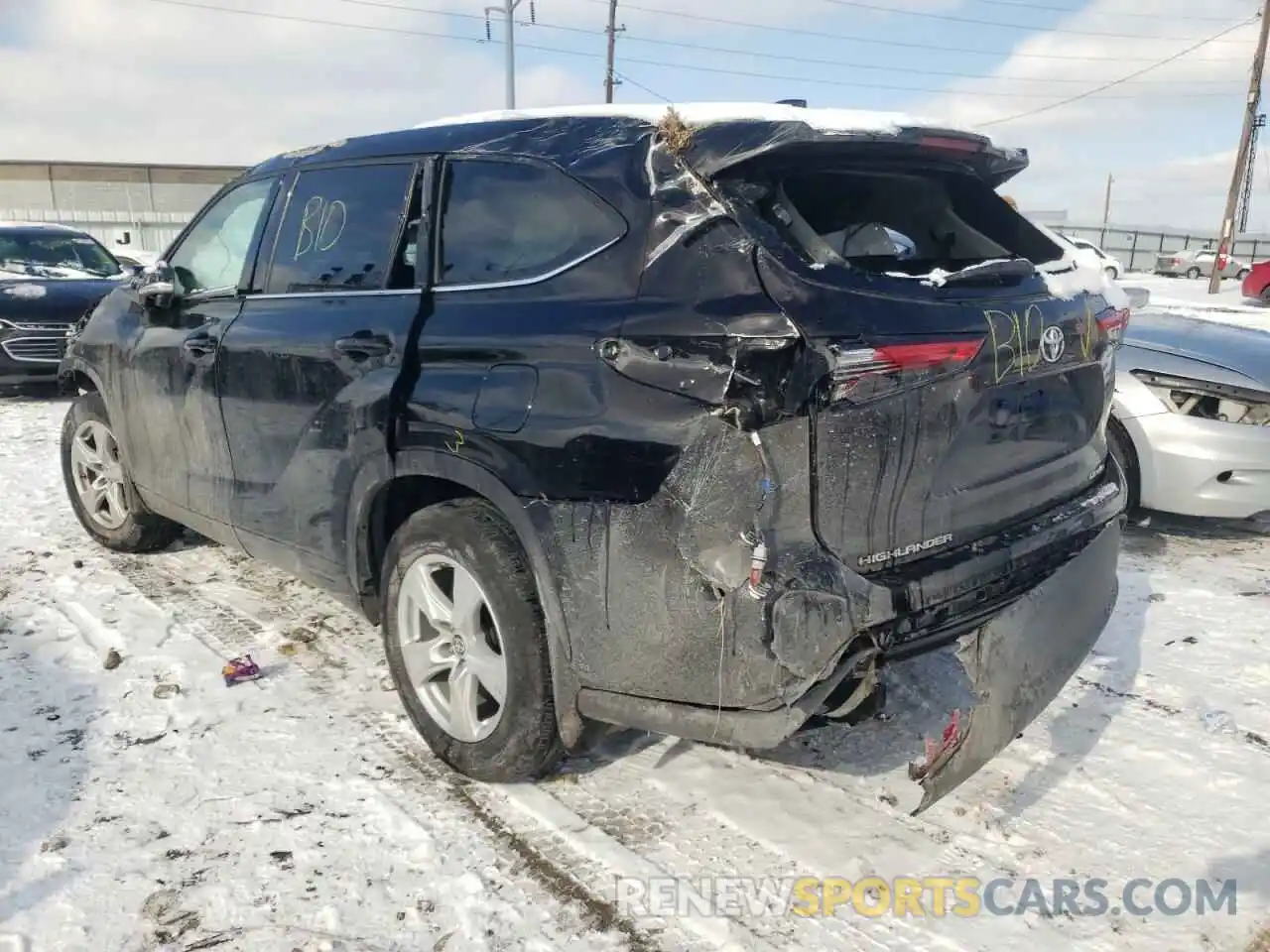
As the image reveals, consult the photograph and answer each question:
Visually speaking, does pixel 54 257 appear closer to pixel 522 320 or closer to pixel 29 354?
pixel 29 354

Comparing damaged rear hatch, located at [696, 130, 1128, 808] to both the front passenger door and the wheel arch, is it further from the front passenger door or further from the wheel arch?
the front passenger door

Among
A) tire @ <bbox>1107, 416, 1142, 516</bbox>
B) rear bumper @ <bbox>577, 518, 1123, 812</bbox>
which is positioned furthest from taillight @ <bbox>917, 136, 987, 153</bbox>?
tire @ <bbox>1107, 416, 1142, 516</bbox>

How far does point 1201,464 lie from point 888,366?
336cm

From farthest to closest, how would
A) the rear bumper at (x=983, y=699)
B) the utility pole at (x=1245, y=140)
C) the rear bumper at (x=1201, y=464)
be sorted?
the utility pole at (x=1245, y=140) → the rear bumper at (x=1201, y=464) → the rear bumper at (x=983, y=699)

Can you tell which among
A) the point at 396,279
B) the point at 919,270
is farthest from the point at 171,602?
the point at 919,270

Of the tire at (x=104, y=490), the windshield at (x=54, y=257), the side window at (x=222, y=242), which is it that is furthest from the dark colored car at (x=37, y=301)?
the side window at (x=222, y=242)

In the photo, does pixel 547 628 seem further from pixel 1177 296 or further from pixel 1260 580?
pixel 1177 296

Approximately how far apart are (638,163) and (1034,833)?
211 centimetres

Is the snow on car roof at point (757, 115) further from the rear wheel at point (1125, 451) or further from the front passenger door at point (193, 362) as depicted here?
the rear wheel at point (1125, 451)

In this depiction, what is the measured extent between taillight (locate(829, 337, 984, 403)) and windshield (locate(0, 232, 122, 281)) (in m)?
9.99

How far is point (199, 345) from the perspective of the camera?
382 centimetres

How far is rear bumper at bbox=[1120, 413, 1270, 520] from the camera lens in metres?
4.63

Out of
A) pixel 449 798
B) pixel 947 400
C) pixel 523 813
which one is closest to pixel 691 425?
pixel 947 400

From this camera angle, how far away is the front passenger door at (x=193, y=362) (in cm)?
380
